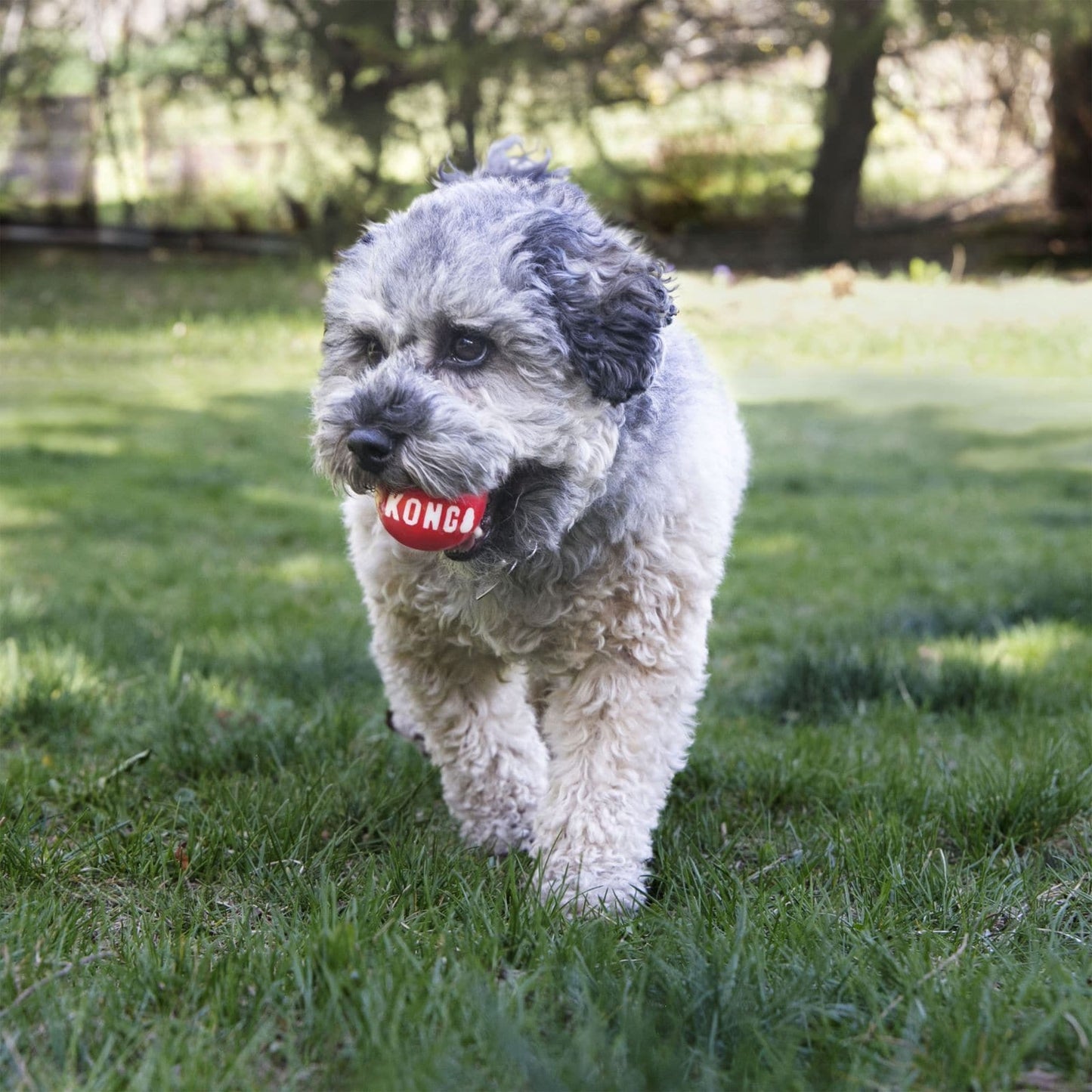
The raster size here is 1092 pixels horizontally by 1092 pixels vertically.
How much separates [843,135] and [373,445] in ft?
56.1

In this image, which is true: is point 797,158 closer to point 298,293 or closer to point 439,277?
point 298,293

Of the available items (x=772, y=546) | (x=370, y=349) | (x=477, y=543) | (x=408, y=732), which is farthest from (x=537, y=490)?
(x=772, y=546)

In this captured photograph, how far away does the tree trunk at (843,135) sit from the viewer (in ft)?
52.1

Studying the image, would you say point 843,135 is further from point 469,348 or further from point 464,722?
point 469,348

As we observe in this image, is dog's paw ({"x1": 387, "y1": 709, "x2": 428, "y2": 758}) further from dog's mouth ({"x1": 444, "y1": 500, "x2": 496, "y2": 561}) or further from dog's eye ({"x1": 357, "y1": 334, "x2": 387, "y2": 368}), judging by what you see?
dog's eye ({"x1": 357, "y1": 334, "x2": 387, "y2": 368})

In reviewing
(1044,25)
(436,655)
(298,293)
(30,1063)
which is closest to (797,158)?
(1044,25)

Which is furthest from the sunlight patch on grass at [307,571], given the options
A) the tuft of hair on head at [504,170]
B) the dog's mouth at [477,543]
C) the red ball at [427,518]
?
the red ball at [427,518]

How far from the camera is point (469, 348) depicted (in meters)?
2.96

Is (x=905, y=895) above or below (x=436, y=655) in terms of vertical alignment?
below

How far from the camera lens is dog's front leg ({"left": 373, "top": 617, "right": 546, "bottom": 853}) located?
11.6 feet

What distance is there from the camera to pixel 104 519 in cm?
780

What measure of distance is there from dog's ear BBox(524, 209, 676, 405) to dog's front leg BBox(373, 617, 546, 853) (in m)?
0.93

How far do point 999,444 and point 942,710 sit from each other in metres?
6.35

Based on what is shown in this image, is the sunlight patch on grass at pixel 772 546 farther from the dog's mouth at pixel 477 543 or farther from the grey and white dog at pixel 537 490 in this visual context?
the dog's mouth at pixel 477 543
